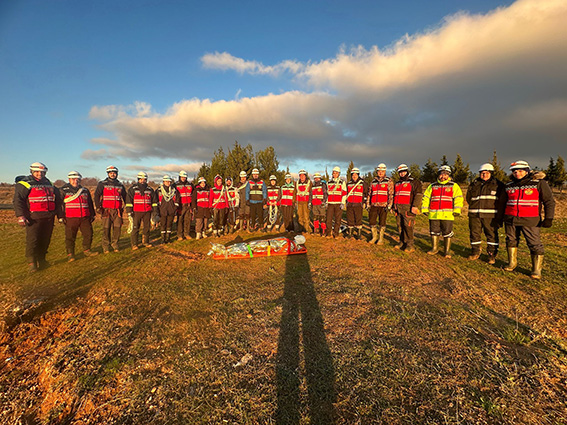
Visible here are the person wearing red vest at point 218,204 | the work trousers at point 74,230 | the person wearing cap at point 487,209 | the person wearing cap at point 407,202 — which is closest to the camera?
the person wearing cap at point 487,209

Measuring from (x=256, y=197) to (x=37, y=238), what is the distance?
742cm

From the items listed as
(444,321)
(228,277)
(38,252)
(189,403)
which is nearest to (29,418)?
(189,403)

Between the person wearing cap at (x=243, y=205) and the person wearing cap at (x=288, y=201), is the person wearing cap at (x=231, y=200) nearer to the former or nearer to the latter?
the person wearing cap at (x=243, y=205)

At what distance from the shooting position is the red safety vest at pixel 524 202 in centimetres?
584

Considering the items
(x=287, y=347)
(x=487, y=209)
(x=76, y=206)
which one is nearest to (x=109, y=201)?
(x=76, y=206)

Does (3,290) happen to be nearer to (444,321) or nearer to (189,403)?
(189,403)

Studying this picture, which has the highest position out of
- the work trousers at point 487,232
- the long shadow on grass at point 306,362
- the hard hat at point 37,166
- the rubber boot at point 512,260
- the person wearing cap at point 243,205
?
the hard hat at point 37,166

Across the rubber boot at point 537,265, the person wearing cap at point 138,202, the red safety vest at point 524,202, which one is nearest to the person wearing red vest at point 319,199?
the red safety vest at point 524,202

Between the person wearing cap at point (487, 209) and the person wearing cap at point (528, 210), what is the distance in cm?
51

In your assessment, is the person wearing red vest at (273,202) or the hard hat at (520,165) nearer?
the hard hat at (520,165)

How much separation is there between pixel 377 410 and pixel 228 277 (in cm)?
444

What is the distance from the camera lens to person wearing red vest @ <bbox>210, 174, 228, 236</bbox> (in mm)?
10688

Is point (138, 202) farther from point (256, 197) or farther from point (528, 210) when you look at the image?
point (528, 210)

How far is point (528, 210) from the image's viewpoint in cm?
588
